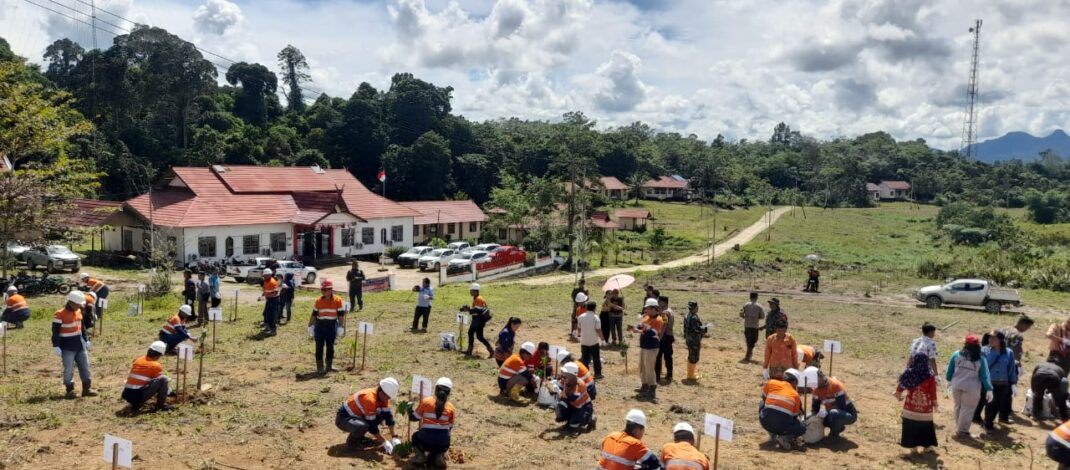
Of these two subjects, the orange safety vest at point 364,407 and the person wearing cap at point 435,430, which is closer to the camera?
the person wearing cap at point 435,430

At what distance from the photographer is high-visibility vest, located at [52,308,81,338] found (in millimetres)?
10906

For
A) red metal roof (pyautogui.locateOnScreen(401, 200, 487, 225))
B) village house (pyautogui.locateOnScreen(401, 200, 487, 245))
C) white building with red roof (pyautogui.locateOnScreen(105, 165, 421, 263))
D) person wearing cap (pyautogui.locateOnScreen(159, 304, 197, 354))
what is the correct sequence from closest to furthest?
person wearing cap (pyautogui.locateOnScreen(159, 304, 197, 354)), white building with red roof (pyautogui.locateOnScreen(105, 165, 421, 263)), village house (pyautogui.locateOnScreen(401, 200, 487, 245)), red metal roof (pyautogui.locateOnScreen(401, 200, 487, 225))

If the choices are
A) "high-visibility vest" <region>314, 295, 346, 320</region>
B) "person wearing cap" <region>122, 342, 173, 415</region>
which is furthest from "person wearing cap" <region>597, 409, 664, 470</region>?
"high-visibility vest" <region>314, 295, 346, 320</region>

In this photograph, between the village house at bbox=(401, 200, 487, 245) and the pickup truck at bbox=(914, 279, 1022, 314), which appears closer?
the pickup truck at bbox=(914, 279, 1022, 314)

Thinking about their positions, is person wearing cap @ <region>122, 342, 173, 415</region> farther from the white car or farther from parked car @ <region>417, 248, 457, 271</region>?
parked car @ <region>417, 248, 457, 271</region>

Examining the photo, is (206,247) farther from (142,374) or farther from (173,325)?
(142,374)

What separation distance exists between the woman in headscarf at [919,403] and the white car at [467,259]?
2743 cm

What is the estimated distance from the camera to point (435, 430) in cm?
871

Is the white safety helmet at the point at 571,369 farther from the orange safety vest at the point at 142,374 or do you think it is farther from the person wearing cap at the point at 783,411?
the orange safety vest at the point at 142,374

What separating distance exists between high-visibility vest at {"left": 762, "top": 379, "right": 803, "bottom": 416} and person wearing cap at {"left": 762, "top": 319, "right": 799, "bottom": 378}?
7.01 feet

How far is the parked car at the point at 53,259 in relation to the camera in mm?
32094

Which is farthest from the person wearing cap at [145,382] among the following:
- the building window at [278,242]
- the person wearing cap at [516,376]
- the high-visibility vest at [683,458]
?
the building window at [278,242]

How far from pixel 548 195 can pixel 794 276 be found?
15.9 m

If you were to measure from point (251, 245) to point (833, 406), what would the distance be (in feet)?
114
